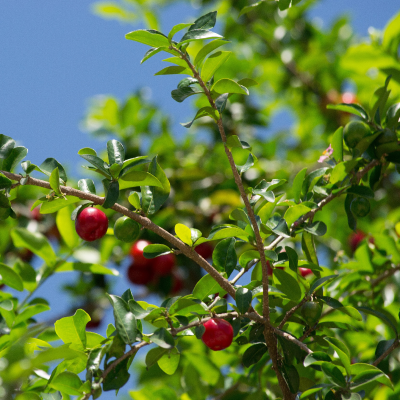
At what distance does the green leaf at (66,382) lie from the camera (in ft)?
3.82

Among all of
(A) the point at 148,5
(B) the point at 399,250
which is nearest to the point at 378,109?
(B) the point at 399,250

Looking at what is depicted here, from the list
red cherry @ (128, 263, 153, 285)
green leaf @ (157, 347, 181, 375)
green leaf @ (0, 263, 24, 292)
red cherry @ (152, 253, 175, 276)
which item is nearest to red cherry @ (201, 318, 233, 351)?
green leaf @ (157, 347, 181, 375)

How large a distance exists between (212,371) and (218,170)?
66.9 inches

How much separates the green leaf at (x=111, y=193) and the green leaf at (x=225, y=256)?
1.04 ft

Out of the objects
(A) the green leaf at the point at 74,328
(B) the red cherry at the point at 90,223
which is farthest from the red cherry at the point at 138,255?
(A) the green leaf at the point at 74,328

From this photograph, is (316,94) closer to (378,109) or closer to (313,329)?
(378,109)

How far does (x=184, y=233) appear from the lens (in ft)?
4.11

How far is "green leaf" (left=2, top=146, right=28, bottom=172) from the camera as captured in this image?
4.16 ft

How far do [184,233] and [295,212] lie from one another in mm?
320

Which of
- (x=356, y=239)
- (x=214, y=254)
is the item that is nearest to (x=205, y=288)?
(x=214, y=254)

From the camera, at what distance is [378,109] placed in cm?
160

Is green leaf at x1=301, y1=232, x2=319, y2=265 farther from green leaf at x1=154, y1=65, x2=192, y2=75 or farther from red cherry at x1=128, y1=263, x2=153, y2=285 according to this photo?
red cherry at x1=128, y1=263, x2=153, y2=285

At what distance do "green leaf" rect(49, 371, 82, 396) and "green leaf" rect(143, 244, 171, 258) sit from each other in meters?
0.34

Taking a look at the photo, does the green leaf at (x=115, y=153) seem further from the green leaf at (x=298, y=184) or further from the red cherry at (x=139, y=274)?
the red cherry at (x=139, y=274)
